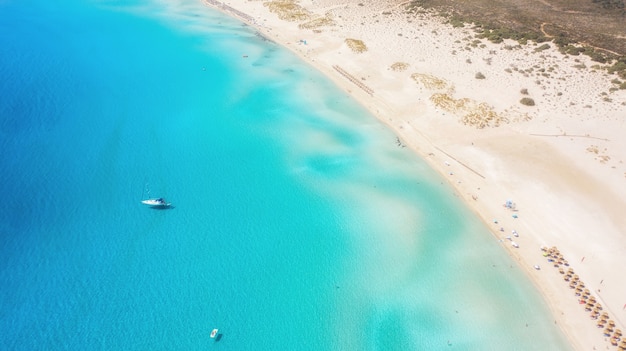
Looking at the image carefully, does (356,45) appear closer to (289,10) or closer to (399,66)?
(399,66)

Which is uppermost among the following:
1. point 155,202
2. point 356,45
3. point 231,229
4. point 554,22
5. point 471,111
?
point 554,22

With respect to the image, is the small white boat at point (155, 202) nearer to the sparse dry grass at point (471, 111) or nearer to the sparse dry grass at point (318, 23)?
the sparse dry grass at point (471, 111)

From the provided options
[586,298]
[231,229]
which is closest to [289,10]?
[231,229]

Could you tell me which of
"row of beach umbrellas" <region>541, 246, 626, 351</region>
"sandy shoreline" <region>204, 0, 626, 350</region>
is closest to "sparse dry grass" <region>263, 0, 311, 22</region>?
"sandy shoreline" <region>204, 0, 626, 350</region>

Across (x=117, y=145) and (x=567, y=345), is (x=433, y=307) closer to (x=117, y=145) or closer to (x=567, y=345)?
(x=567, y=345)

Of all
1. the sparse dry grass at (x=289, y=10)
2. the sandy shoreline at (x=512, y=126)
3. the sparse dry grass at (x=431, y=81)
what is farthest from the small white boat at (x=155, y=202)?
the sparse dry grass at (x=289, y=10)
